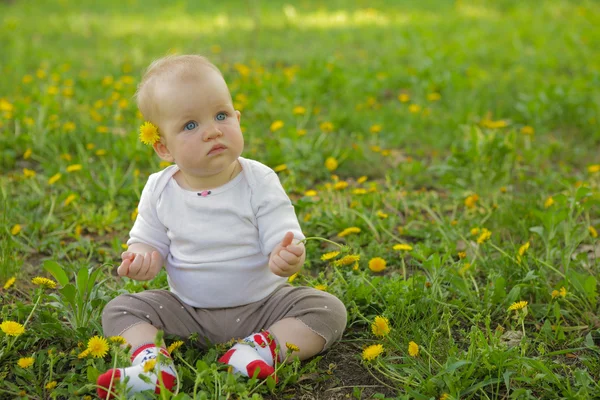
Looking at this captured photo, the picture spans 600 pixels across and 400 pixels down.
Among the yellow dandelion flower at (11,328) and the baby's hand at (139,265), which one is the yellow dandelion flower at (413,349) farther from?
the yellow dandelion flower at (11,328)

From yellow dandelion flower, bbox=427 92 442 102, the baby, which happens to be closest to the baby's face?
the baby

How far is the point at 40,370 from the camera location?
2.06 metres

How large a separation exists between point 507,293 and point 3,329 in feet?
5.35

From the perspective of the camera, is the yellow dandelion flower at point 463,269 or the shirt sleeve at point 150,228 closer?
the shirt sleeve at point 150,228

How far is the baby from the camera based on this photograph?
2.05m

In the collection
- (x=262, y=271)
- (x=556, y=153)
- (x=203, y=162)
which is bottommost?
(x=556, y=153)

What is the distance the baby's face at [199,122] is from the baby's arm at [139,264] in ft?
0.97

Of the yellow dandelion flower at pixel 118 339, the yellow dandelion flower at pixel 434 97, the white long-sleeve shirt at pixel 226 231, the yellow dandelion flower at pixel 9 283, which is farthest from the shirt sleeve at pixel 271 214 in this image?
the yellow dandelion flower at pixel 434 97

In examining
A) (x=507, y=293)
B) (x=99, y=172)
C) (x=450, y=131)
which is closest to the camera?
(x=507, y=293)

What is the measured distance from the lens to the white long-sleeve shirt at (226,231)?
215cm

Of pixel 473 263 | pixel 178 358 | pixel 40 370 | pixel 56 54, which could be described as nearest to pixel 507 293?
pixel 473 263

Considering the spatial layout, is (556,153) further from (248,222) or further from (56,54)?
(56,54)

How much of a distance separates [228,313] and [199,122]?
1.97 ft

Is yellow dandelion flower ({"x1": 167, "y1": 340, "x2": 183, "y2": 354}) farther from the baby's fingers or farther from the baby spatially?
the baby's fingers
